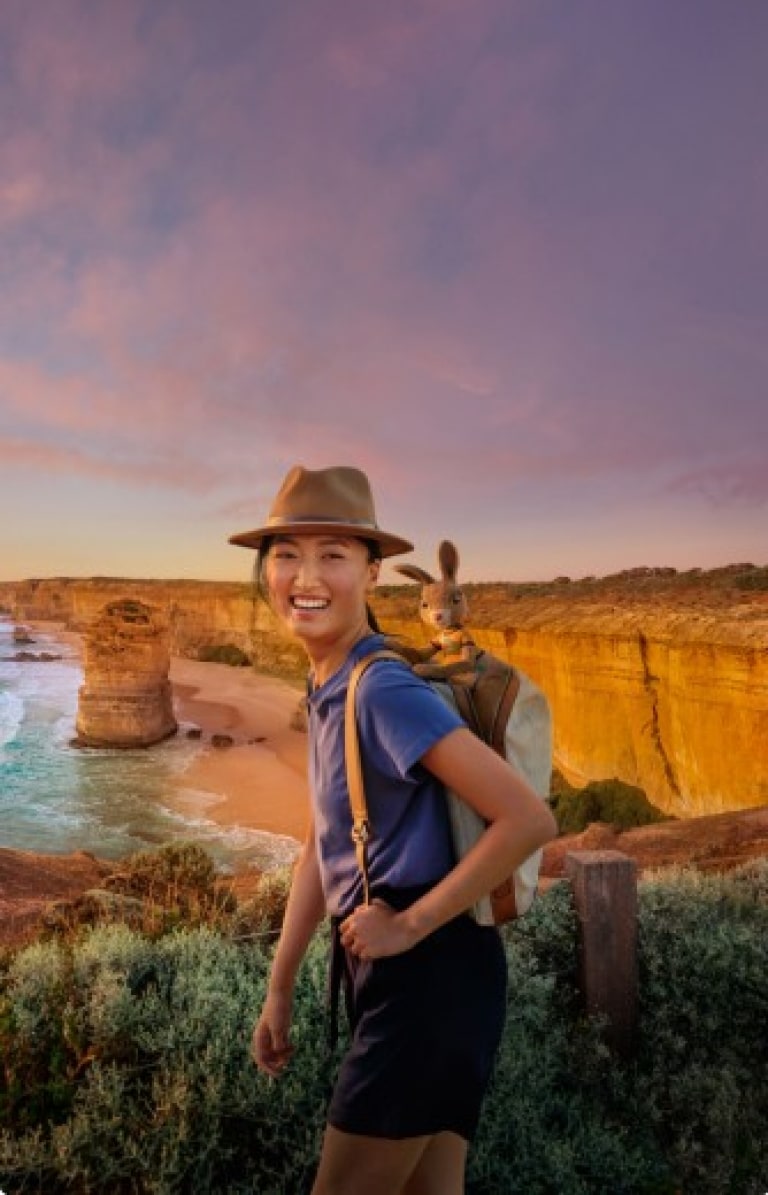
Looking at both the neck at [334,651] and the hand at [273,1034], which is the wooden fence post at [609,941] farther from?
the neck at [334,651]

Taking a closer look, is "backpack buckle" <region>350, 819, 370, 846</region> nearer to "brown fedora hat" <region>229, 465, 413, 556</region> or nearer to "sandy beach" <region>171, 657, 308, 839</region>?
"brown fedora hat" <region>229, 465, 413, 556</region>

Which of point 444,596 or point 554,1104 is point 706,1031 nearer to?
point 554,1104

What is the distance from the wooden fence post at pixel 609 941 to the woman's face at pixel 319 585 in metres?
3.07

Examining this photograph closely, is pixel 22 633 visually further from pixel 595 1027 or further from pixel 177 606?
pixel 595 1027

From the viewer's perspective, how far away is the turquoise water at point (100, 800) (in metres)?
16.8

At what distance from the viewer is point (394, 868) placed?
1.60m

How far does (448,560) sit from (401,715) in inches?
35.8

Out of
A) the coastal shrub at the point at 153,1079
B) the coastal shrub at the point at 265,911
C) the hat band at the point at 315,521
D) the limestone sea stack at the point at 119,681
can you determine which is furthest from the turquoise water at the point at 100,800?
the hat band at the point at 315,521

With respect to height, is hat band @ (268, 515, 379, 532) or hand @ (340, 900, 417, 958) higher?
hat band @ (268, 515, 379, 532)

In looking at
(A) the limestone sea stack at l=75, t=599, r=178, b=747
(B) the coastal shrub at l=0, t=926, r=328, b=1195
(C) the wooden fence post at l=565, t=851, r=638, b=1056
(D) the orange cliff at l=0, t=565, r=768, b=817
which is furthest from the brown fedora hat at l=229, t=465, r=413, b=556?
(A) the limestone sea stack at l=75, t=599, r=178, b=747

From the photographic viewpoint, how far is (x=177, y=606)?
70000 mm

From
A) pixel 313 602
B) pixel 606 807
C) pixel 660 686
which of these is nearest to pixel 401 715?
pixel 313 602

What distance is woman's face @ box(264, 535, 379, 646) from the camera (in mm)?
1771

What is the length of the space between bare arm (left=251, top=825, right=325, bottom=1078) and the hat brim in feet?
2.75
